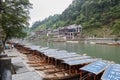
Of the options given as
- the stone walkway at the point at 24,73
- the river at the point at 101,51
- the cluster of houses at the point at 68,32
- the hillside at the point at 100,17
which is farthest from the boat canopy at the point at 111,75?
the cluster of houses at the point at 68,32

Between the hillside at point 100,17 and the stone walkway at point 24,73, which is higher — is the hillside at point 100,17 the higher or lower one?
the higher one

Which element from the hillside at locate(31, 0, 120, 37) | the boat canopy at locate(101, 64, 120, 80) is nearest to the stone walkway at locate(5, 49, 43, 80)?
the boat canopy at locate(101, 64, 120, 80)

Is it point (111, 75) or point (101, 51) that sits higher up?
point (111, 75)

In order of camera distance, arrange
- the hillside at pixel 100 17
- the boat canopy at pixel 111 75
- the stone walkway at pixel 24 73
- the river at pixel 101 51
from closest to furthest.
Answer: the boat canopy at pixel 111 75, the stone walkway at pixel 24 73, the river at pixel 101 51, the hillside at pixel 100 17

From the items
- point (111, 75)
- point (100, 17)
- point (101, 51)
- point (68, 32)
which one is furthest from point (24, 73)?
point (68, 32)

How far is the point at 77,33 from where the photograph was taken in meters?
75.4

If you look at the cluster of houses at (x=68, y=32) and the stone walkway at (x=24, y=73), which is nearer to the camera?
the stone walkway at (x=24, y=73)

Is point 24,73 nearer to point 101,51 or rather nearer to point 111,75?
point 111,75

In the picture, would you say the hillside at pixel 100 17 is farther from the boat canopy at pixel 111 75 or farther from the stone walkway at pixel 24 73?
the boat canopy at pixel 111 75

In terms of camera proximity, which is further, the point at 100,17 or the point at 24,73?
the point at 100,17

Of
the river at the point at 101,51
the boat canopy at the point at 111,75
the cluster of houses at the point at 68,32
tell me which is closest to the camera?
the boat canopy at the point at 111,75

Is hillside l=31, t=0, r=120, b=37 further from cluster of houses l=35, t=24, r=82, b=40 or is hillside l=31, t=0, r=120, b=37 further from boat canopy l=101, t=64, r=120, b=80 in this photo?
boat canopy l=101, t=64, r=120, b=80

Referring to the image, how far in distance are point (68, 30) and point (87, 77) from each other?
2786 inches

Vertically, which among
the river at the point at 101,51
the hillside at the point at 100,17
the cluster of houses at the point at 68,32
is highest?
the hillside at the point at 100,17
